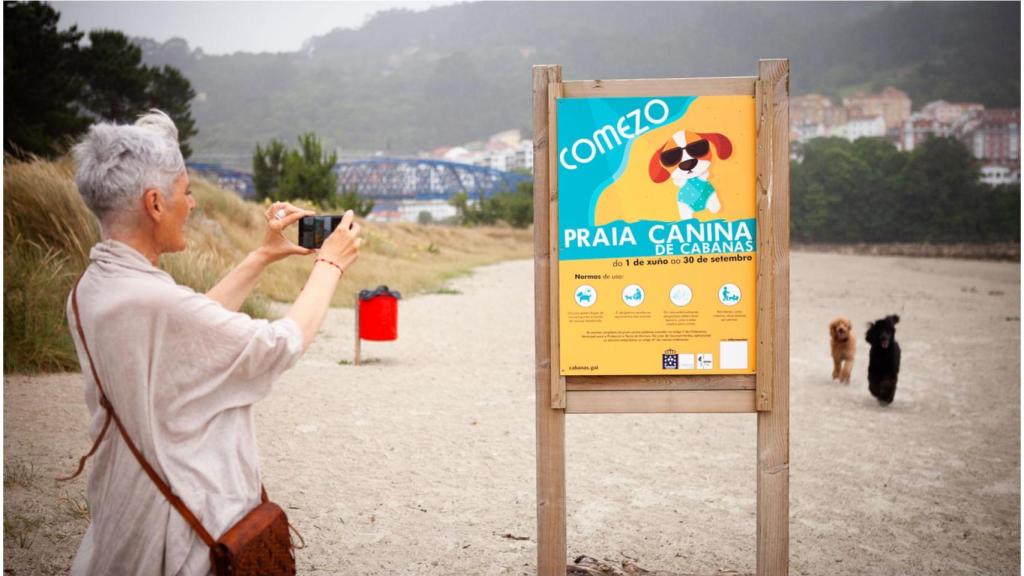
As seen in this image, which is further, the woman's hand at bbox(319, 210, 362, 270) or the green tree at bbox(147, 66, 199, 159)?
the green tree at bbox(147, 66, 199, 159)

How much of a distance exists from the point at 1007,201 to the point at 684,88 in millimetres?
71280

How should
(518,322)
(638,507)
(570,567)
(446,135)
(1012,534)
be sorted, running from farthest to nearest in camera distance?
1. (446,135)
2. (518,322)
3. (638,507)
4. (1012,534)
5. (570,567)

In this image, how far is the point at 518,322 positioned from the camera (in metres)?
15.6

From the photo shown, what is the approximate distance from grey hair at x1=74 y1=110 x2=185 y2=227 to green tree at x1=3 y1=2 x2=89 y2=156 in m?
26.3

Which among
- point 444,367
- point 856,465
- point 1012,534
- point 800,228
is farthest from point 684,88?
point 800,228

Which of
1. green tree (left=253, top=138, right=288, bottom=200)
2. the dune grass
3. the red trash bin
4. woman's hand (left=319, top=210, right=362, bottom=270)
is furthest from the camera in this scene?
green tree (left=253, top=138, right=288, bottom=200)

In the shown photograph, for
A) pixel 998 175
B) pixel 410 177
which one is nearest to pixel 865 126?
pixel 998 175

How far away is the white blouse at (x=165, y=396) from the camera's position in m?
1.92

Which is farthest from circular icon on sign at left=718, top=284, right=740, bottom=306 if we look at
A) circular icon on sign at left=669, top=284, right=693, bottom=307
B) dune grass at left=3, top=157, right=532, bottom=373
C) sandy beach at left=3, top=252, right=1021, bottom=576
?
dune grass at left=3, top=157, right=532, bottom=373

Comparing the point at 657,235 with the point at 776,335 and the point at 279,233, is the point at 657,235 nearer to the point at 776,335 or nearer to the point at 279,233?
the point at 776,335

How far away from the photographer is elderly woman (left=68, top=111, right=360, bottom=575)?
6.30ft

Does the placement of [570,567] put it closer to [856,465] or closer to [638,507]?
[638,507]

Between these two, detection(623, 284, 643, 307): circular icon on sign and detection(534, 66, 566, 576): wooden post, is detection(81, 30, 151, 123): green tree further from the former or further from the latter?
detection(623, 284, 643, 307): circular icon on sign

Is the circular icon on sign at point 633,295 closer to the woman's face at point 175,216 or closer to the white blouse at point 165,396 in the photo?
the white blouse at point 165,396
